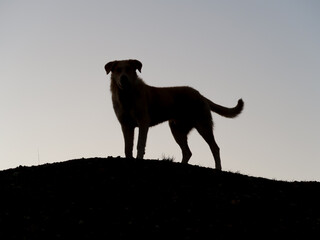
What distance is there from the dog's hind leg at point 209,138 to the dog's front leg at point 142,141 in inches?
90.1

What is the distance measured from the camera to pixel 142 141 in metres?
11.3

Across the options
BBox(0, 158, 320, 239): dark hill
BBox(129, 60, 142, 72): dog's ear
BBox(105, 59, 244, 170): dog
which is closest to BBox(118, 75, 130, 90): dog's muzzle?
BBox(105, 59, 244, 170): dog

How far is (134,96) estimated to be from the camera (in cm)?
1155

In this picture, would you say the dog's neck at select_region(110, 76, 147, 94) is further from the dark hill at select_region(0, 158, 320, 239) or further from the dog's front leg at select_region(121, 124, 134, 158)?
the dark hill at select_region(0, 158, 320, 239)

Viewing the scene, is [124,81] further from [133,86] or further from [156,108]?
[156,108]

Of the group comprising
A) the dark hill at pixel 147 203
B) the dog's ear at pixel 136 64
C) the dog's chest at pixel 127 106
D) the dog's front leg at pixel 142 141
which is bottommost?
the dark hill at pixel 147 203

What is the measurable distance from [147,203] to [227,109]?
22.3 feet

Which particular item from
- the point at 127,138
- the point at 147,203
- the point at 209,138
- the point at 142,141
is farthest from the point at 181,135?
the point at 147,203

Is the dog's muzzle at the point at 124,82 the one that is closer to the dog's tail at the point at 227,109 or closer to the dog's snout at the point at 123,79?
the dog's snout at the point at 123,79

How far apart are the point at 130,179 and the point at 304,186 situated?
2975 mm

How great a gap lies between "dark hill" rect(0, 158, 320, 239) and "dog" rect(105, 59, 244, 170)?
7.02ft

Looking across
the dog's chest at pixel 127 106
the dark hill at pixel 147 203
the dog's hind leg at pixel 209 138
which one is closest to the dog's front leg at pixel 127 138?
the dog's chest at pixel 127 106

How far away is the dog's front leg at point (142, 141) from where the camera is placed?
11203mm

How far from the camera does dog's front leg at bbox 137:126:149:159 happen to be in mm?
11203
